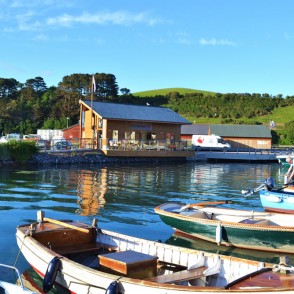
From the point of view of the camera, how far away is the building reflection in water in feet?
60.0

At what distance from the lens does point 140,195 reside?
74.5ft

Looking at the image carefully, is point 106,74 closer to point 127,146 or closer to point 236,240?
point 127,146

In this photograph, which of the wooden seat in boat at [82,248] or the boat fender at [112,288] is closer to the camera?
the boat fender at [112,288]

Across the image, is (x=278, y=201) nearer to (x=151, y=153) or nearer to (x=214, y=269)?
(x=214, y=269)

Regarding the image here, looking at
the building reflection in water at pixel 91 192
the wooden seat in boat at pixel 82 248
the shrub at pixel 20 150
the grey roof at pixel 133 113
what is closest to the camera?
the wooden seat in boat at pixel 82 248

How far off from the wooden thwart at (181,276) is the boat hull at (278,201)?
9224 mm

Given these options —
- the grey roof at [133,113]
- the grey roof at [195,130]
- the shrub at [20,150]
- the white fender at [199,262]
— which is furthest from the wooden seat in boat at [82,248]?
the grey roof at [195,130]

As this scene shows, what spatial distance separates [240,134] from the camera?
72.0 m

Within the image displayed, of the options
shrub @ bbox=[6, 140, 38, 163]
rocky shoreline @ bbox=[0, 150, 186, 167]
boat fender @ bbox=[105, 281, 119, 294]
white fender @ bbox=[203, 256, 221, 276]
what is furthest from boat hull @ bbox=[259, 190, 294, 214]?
shrub @ bbox=[6, 140, 38, 163]

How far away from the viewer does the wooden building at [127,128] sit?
4600cm

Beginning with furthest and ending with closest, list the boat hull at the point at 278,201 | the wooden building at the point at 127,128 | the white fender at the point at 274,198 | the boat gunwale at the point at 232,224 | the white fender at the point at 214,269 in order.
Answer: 1. the wooden building at the point at 127,128
2. the white fender at the point at 274,198
3. the boat hull at the point at 278,201
4. the boat gunwale at the point at 232,224
5. the white fender at the point at 214,269

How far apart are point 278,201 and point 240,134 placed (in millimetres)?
56151

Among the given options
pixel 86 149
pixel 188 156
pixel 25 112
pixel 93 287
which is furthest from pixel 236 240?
pixel 25 112

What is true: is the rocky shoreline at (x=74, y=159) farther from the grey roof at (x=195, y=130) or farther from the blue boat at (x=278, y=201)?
the grey roof at (x=195, y=130)
